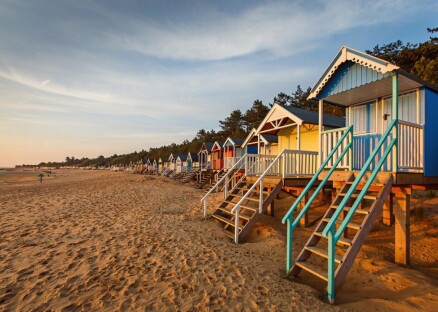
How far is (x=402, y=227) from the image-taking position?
18.3 ft

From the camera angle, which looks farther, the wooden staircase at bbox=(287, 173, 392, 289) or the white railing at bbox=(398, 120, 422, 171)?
the white railing at bbox=(398, 120, 422, 171)

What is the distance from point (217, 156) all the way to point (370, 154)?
86.2ft

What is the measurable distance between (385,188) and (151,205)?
10.5 m

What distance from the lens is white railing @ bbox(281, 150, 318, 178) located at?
853 cm

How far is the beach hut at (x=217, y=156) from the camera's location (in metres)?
30.4

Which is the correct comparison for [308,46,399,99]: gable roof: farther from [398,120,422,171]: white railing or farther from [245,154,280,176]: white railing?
[245,154,280,176]: white railing

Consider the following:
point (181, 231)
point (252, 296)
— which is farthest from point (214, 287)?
point (181, 231)

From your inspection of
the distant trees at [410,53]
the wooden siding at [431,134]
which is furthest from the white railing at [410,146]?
the distant trees at [410,53]

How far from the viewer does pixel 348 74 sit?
23.6ft

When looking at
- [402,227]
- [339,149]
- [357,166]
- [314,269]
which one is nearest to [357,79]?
[339,149]

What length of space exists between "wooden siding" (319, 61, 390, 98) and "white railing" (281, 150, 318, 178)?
2.17m

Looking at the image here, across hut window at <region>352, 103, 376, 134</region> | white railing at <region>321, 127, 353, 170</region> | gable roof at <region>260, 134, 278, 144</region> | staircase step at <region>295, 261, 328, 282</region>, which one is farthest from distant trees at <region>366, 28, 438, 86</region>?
staircase step at <region>295, 261, 328, 282</region>

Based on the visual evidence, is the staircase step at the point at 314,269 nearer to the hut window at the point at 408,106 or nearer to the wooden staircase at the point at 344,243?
the wooden staircase at the point at 344,243

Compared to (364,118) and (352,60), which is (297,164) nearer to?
(364,118)
